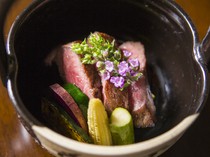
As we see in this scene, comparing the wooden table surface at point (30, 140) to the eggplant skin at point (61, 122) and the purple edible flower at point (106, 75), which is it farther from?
the purple edible flower at point (106, 75)

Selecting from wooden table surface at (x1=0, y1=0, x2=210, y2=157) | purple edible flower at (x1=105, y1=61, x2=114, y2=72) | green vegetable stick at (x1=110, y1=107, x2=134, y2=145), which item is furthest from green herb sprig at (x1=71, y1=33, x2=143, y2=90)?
wooden table surface at (x1=0, y1=0, x2=210, y2=157)

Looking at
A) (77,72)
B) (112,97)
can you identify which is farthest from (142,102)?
(77,72)

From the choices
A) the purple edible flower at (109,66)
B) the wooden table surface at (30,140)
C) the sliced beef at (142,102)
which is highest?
the purple edible flower at (109,66)

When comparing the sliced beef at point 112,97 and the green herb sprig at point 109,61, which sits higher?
the green herb sprig at point 109,61

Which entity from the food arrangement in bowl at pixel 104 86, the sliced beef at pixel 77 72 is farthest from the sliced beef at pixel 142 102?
the sliced beef at pixel 77 72

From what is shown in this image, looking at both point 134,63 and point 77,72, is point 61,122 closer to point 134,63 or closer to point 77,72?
point 77,72

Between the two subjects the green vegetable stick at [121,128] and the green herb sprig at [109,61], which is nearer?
the green vegetable stick at [121,128]
